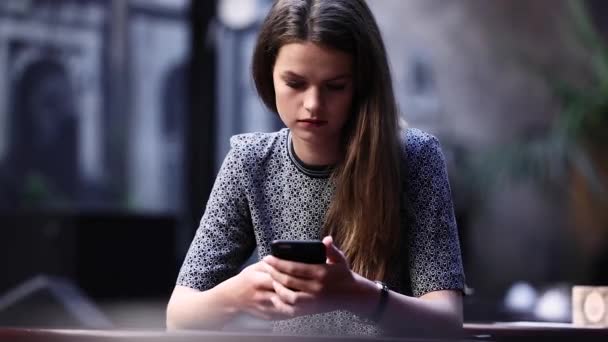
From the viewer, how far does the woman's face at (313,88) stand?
1.53 metres

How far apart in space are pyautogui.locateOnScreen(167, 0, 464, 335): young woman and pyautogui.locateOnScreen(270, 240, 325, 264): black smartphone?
84 mm

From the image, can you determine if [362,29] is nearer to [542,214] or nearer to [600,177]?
[600,177]

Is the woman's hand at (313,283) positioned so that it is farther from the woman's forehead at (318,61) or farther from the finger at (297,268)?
the woman's forehead at (318,61)

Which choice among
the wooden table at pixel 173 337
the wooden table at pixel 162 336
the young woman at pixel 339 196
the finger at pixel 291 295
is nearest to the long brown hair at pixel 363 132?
the young woman at pixel 339 196

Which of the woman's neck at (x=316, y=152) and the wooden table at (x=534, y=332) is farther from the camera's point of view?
the woman's neck at (x=316, y=152)

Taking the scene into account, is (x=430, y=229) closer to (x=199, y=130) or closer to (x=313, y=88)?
(x=313, y=88)

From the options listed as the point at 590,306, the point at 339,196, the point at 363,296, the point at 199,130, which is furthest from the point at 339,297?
the point at 199,130

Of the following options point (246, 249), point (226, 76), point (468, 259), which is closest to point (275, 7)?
point (246, 249)

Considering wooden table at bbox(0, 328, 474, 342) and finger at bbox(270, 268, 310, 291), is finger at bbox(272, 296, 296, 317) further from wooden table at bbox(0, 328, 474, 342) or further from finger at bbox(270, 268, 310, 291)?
wooden table at bbox(0, 328, 474, 342)

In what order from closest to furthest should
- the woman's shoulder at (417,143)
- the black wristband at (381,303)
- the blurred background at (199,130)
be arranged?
the black wristband at (381,303) → the woman's shoulder at (417,143) → the blurred background at (199,130)

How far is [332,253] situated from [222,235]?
40cm

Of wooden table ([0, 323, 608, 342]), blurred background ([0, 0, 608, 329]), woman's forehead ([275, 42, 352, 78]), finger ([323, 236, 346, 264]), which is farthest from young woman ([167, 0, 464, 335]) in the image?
blurred background ([0, 0, 608, 329])

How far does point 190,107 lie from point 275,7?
460 cm

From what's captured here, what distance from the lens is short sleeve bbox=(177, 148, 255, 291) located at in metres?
1.68
